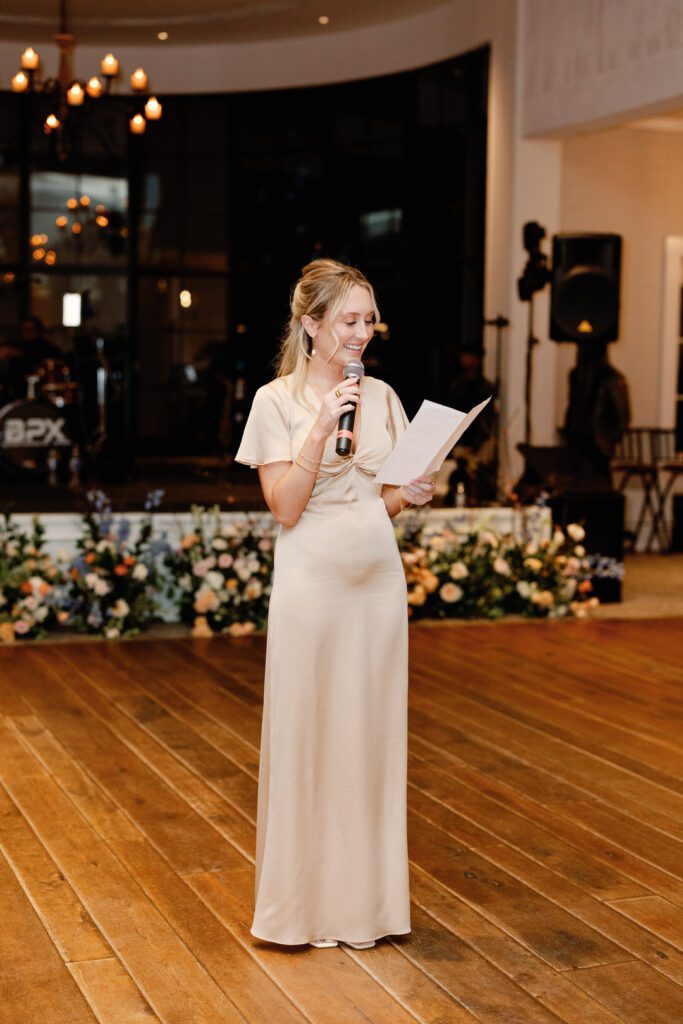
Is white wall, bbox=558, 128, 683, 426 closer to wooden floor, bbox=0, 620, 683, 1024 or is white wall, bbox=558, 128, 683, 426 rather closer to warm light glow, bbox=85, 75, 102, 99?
warm light glow, bbox=85, 75, 102, 99

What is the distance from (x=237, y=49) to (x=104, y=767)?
9990mm

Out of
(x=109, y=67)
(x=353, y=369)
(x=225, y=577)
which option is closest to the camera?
(x=353, y=369)

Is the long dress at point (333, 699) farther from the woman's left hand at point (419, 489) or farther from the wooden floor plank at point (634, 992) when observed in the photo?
the wooden floor plank at point (634, 992)

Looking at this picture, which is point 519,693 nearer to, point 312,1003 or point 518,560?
point 518,560

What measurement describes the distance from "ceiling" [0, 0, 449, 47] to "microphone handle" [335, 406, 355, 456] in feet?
29.8

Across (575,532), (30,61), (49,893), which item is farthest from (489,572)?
(30,61)

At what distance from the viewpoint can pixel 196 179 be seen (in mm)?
13383

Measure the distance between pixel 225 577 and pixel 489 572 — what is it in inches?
57.7

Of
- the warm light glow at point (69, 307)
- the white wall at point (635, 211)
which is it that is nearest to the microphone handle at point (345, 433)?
the white wall at point (635, 211)

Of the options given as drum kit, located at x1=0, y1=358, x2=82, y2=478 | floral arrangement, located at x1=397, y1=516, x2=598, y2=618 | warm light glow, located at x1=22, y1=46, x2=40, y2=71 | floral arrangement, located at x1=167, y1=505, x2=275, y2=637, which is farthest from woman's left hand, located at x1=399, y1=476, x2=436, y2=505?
drum kit, located at x1=0, y1=358, x2=82, y2=478

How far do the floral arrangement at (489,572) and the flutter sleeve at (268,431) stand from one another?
13.4ft

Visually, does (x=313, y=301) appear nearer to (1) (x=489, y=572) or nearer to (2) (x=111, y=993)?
(2) (x=111, y=993)

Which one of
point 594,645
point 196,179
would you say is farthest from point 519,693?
point 196,179

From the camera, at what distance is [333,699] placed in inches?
118
